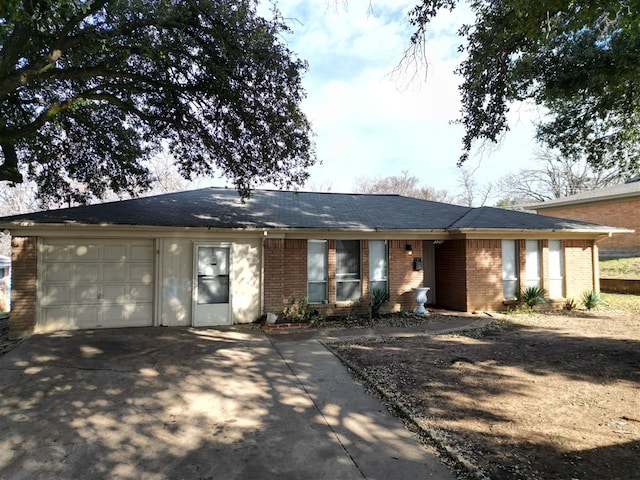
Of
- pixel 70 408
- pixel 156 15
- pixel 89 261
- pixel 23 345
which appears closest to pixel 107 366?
pixel 70 408

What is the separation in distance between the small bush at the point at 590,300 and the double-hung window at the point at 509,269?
8.51 feet

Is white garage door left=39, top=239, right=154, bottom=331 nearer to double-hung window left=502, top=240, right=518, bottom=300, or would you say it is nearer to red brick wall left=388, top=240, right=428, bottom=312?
red brick wall left=388, top=240, right=428, bottom=312

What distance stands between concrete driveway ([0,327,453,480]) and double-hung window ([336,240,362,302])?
398 cm

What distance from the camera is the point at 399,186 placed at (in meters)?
42.6

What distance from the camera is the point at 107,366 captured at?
6.24 m

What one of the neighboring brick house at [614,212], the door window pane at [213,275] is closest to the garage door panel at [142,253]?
the door window pane at [213,275]

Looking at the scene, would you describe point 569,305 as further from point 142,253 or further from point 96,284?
point 96,284

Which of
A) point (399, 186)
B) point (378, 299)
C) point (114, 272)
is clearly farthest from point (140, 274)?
point (399, 186)

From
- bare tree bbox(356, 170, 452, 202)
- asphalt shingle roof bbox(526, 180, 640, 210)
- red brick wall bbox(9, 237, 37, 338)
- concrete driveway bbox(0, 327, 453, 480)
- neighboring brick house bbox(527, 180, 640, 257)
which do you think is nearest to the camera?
concrete driveway bbox(0, 327, 453, 480)

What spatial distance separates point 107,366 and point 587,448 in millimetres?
6885

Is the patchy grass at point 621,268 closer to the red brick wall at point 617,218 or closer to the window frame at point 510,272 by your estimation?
the red brick wall at point 617,218

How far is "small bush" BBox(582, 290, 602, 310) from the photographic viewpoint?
12.0 m

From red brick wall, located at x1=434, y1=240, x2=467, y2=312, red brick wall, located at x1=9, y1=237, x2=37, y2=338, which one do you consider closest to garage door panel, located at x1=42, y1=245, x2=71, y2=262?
red brick wall, located at x1=9, y1=237, x2=37, y2=338

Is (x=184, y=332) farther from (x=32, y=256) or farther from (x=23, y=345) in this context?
(x=32, y=256)
